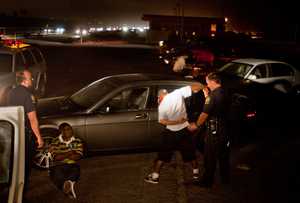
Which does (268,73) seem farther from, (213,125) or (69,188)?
(69,188)

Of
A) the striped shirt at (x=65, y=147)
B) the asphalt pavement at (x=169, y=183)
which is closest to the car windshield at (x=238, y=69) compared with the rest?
the asphalt pavement at (x=169, y=183)

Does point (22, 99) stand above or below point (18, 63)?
below

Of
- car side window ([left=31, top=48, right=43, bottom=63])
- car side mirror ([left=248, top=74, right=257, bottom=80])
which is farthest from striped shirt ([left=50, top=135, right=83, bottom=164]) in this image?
car side mirror ([left=248, top=74, right=257, bottom=80])

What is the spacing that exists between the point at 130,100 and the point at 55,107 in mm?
1289

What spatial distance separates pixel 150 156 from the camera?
22.8 feet

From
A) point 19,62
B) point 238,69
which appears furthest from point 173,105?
point 238,69

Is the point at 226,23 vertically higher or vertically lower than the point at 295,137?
higher

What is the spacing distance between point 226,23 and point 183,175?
50.4 meters

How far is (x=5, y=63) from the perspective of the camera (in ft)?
31.4

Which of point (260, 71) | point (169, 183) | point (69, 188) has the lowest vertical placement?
point (169, 183)

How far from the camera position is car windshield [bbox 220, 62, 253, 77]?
37.2 feet

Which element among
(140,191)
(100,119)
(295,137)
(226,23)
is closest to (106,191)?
(140,191)

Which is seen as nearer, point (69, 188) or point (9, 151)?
point (9, 151)

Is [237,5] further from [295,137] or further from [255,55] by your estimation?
[295,137]
